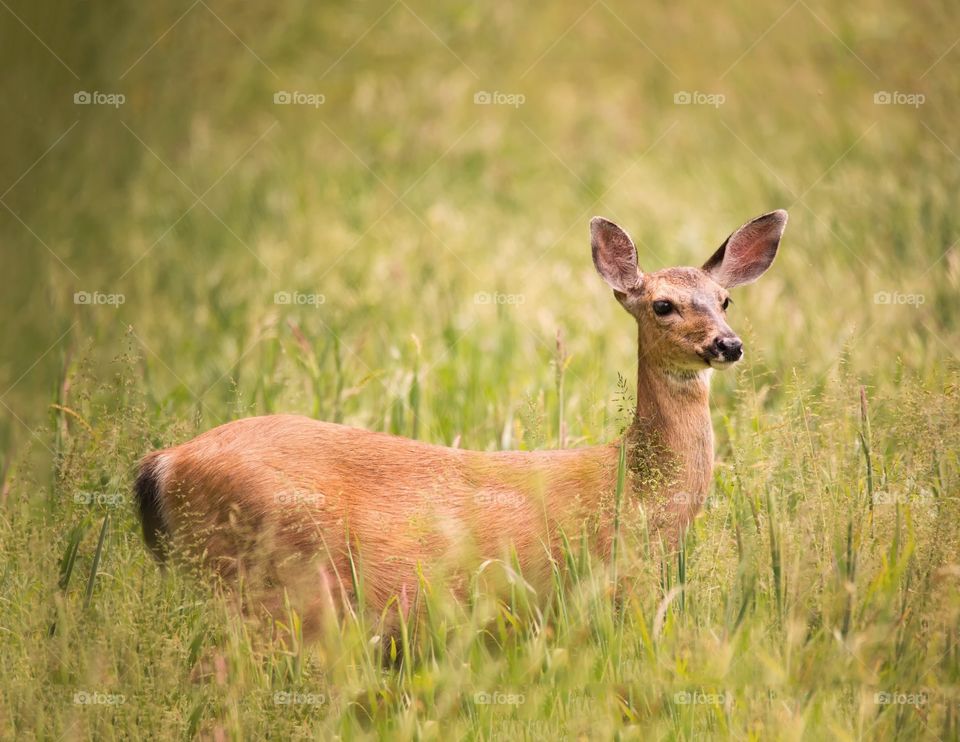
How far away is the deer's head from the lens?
4781 mm

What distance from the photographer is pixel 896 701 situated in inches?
157

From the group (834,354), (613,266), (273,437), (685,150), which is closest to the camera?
(273,437)

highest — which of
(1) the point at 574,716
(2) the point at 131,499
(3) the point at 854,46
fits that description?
(3) the point at 854,46

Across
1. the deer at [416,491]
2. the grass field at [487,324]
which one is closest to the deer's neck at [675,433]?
the deer at [416,491]

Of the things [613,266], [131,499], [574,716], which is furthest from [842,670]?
[131,499]

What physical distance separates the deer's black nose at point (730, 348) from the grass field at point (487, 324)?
21 centimetres

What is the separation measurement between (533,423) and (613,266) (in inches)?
27.8

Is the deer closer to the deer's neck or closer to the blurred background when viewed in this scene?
the deer's neck

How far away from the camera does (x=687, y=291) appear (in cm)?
493

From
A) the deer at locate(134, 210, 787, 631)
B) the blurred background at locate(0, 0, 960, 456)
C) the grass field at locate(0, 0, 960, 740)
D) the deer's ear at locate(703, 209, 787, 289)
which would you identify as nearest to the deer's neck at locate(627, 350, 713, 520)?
the deer at locate(134, 210, 787, 631)

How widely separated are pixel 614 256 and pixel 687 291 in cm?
39

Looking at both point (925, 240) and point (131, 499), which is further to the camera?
point (925, 240)

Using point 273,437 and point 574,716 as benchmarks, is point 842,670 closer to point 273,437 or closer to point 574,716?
point 574,716

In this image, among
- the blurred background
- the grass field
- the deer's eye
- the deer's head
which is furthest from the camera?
the blurred background
